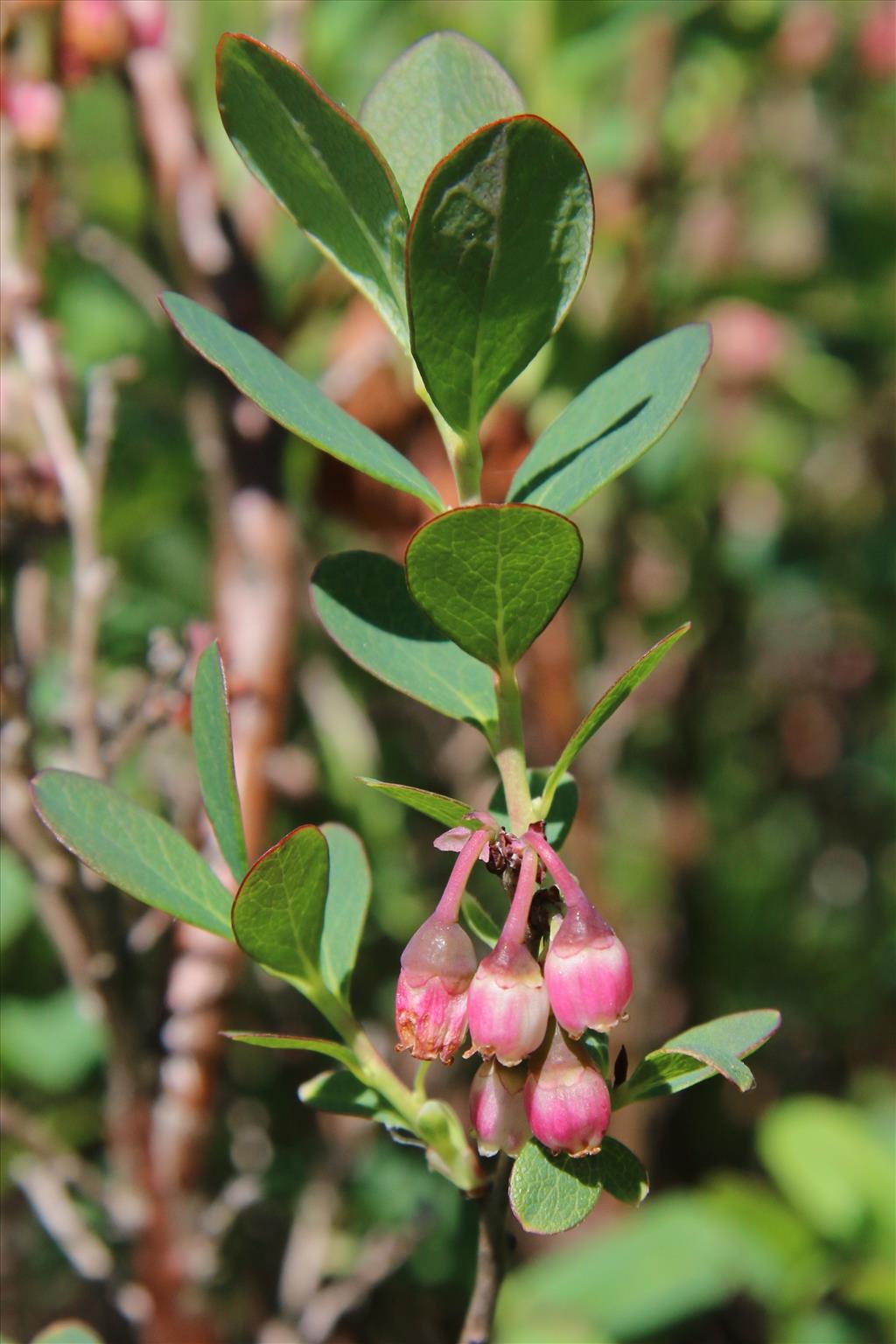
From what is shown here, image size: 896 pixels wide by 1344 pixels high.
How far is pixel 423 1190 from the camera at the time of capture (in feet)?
3.79

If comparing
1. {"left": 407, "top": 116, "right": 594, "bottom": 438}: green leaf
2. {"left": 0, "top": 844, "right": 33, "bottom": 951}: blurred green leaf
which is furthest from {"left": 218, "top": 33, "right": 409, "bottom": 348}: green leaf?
{"left": 0, "top": 844, "right": 33, "bottom": 951}: blurred green leaf

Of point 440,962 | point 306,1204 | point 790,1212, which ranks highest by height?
point 440,962

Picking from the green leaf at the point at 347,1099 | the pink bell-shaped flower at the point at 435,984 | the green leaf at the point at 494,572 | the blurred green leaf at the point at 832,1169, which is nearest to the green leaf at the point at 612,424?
the green leaf at the point at 494,572

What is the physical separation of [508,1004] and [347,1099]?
0.12 meters

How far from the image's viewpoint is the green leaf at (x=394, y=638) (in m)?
0.48

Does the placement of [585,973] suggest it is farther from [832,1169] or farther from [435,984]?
[832,1169]

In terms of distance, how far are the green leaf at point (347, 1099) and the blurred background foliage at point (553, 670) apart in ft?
1.10

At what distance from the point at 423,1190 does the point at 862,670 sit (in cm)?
116

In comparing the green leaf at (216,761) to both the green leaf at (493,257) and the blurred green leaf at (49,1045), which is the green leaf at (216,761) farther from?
the blurred green leaf at (49,1045)

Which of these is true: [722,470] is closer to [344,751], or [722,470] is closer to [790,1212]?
[344,751]

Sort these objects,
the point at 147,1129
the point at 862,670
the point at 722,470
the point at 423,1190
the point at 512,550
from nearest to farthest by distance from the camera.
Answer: the point at 512,550 < the point at 147,1129 < the point at 423,1190 < the point at 722,470 < the point at 862,670

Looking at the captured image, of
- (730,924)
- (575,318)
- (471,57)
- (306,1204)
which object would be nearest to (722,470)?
(575,318)

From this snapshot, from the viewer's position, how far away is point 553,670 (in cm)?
120

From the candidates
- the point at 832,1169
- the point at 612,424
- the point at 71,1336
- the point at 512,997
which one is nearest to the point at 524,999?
the point at 512,997
